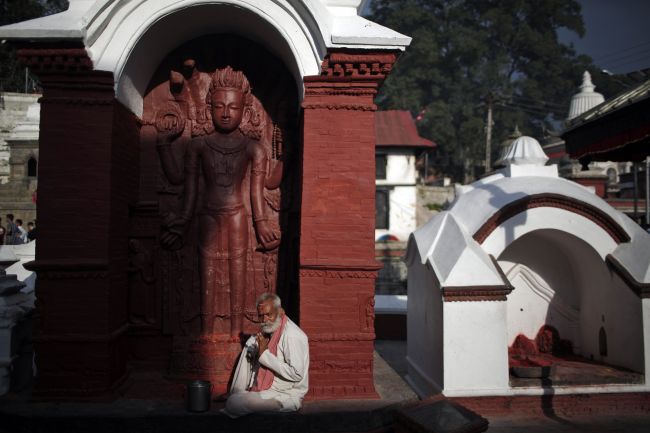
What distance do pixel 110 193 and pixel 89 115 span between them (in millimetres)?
899

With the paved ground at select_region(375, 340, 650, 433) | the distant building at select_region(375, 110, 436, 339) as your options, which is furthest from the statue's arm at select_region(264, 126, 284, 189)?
the distant building at select_region(375, 110, 436, 339)

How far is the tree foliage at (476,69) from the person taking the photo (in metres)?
45.3

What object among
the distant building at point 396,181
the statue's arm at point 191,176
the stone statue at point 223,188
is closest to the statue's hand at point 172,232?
the stone statue at point 223,188

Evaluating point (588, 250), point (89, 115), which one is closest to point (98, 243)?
point (89, 115)

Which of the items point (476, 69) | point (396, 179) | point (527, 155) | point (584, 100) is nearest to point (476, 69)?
point (476, 69)

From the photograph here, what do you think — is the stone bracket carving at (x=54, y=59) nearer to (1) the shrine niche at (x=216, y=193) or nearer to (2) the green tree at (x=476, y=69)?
(1) the shrine niche at (x=216, y=193)

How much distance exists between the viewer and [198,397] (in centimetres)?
555

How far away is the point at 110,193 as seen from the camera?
590 cm

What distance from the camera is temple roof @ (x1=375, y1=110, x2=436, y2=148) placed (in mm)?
29705

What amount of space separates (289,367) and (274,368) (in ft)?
0.50

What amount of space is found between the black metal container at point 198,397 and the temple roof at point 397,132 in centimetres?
2479

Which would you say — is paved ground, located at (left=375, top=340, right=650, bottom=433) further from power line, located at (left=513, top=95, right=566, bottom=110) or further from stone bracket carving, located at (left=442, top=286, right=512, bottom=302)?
power line, located at (left=513, top=95, right=566, bottom=110)

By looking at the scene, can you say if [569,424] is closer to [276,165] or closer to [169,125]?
[276,165]

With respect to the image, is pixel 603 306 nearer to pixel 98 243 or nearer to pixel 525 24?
pixel 98 243
